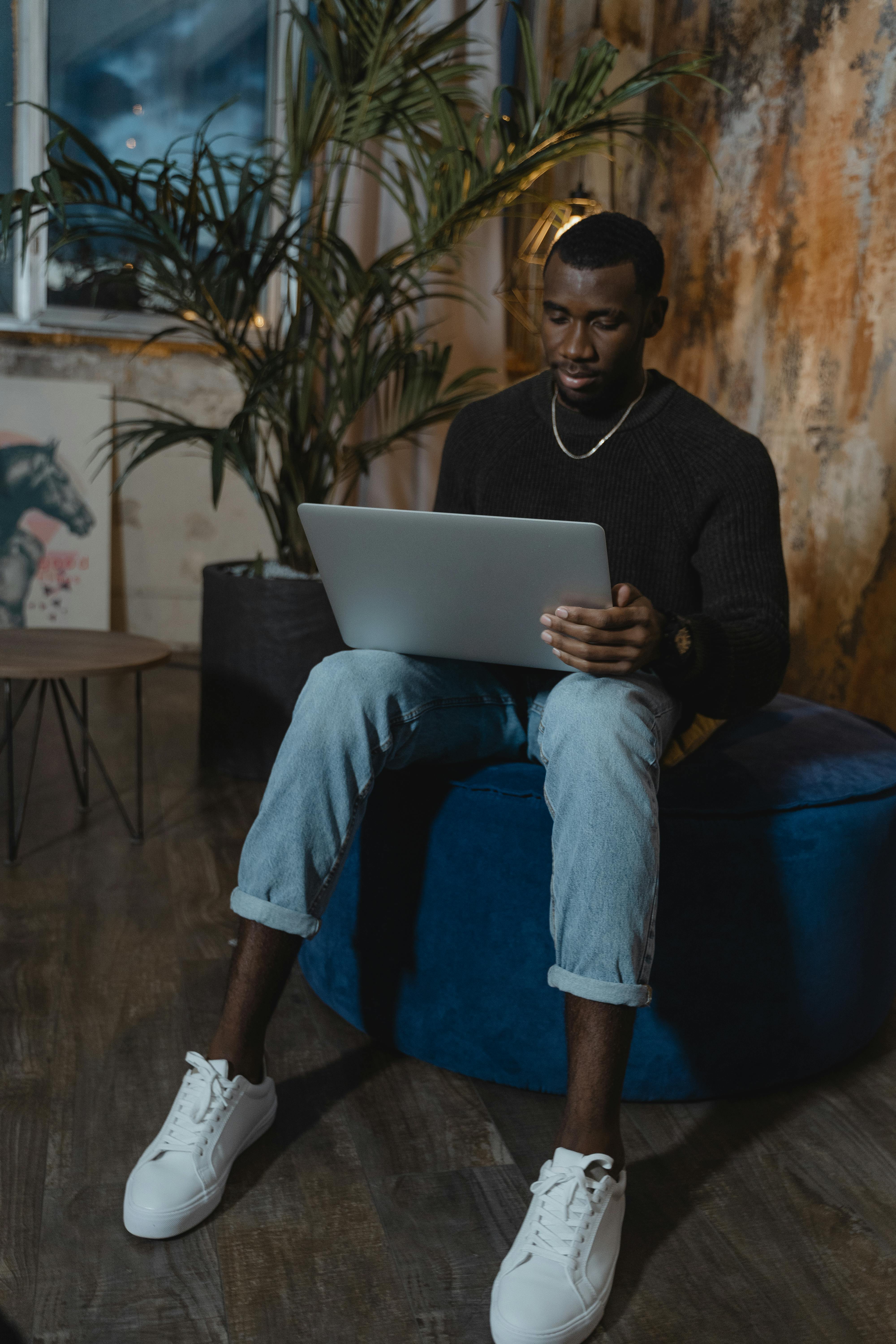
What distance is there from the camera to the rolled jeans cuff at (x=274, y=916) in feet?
4.01

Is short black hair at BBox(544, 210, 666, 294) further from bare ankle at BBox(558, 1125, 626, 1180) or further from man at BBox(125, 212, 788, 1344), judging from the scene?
bare ankle at BBox(558, 1125, 626, 1180)

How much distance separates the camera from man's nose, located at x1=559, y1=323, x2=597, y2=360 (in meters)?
1.48

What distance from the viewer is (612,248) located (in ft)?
4.81

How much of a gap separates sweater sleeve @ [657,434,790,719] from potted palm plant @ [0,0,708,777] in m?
1.24

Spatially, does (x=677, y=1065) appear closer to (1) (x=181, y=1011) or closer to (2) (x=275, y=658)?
(1) (x=181, y=1011)

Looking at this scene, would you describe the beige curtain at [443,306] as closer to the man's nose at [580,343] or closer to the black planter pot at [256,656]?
the black planter pot at [256,656]

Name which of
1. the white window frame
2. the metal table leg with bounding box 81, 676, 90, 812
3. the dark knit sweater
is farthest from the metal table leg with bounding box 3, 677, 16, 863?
the white window frame

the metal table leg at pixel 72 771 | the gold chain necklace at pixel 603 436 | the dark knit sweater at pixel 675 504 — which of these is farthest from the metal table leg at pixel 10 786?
the gold chain necklace at pixel 603 436

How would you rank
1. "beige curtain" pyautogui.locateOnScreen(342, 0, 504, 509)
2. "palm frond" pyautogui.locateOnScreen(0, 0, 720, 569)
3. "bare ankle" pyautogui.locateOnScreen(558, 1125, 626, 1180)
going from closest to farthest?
"bare ankle" pyautogui.locateOnScreen(558, 1125, 626, 1180) < "palm frond" pyautogui.locateOnScreen(0, 0, 720, 569) < "beige curtain" pyautogui.locateOnScreen(342, 0, 504, 509)

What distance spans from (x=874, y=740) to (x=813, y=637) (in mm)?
920

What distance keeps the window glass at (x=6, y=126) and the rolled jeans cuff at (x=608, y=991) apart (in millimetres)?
3415

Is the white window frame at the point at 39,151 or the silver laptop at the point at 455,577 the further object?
the white window frame at the point at 39,151

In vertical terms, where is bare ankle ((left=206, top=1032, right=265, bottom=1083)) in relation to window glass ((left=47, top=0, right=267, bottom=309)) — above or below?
below

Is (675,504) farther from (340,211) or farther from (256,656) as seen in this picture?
(340,211)
